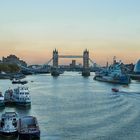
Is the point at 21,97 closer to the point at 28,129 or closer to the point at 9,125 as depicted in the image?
the point at 9,125

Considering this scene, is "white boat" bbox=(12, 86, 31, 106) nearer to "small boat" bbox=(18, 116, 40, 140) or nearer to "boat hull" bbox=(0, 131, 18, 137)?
"small boat" bbox=(18, 116, 40, 140)

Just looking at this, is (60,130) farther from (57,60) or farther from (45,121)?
(57,60)

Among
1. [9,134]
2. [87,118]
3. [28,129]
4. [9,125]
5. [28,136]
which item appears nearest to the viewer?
[28,136]

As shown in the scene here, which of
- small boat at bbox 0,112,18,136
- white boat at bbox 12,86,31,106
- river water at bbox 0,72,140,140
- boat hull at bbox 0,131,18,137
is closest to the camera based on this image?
boat hull at bbox 0,131,18,137

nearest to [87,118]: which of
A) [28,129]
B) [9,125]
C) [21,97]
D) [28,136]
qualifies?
[9,125]

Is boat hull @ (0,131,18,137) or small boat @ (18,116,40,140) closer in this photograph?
small boat @ (18,116,40,140)

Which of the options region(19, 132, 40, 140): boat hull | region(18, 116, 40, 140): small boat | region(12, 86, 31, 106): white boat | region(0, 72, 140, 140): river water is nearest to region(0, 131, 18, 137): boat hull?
region(18, 116, 40, 140): small boat
